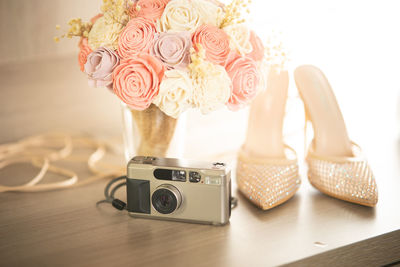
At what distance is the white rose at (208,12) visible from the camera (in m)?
0.61

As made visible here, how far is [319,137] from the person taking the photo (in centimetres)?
73

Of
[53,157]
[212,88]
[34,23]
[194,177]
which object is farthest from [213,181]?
[34,23]

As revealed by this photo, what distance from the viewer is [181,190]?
2.04 feet

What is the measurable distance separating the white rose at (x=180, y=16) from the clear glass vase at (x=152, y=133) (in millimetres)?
133

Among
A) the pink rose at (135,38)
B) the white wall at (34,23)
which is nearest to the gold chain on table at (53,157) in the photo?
the white wall at (34,23)

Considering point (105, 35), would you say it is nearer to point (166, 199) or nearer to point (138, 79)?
point (138, 79)

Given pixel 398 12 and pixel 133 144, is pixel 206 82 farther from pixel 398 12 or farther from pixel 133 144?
pixel 398 12

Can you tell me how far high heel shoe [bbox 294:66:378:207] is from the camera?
0.67m

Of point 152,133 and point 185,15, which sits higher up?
point 185,15

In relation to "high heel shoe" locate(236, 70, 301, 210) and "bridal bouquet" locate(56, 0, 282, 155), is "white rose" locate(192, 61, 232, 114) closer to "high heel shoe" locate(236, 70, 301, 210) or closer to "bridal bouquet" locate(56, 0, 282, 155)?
"bridal bouquet" locate(56, 0, 282, 155)

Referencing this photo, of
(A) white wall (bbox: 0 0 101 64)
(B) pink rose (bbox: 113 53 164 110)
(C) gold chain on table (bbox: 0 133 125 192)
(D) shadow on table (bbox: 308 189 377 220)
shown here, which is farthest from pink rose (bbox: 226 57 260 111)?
(A) white wall (bbox: 0 0 101 64)

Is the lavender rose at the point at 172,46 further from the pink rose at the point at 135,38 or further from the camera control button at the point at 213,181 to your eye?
the camera control button at the point at 213,181

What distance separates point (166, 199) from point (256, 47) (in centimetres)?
26

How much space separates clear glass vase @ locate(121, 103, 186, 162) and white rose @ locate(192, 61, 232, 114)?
0.32 ft
